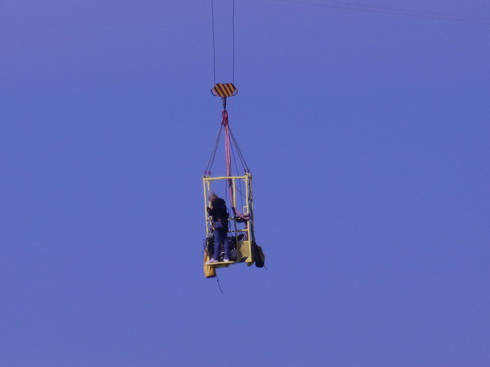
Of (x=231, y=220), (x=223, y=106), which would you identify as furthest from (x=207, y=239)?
(x=223, y=106)

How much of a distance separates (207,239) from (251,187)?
1.90 metres

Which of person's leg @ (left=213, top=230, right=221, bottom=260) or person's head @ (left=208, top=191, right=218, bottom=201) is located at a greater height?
person's head @ (left=208, top=191, right=218, bottom=201)

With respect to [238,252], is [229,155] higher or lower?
higher

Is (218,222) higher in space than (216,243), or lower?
higher

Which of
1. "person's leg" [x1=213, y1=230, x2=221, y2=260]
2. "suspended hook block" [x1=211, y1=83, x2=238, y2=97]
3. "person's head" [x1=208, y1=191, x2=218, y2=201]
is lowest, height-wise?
"person's leg" [x1=213, y1=230, x2=221, y2=260]

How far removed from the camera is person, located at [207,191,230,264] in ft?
121

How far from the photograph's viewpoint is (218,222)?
37031 millimetres

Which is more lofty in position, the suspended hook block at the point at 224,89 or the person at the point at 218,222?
the suspended hook block at the point at 224,89

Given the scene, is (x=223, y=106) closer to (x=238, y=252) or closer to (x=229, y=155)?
(x=229, y=155)

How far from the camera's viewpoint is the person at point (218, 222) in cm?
3688

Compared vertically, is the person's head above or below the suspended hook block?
below

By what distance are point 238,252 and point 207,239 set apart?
3.14ft

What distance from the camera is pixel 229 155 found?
37.0 metres

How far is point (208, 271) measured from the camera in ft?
121
